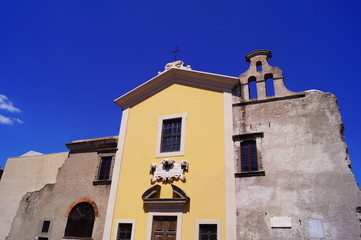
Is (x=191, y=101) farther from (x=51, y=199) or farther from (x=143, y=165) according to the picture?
(x=51, y=199)

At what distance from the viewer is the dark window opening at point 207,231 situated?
31.5 ft

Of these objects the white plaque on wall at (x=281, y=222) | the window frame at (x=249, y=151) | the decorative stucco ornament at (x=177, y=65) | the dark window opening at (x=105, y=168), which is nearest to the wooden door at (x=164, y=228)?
the window frame at (x=249, y=151)

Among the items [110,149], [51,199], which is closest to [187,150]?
[110,149]

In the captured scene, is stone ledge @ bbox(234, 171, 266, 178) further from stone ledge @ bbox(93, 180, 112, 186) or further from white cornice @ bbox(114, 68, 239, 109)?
stone ledge @ bbox(93, 180, 112, 186)

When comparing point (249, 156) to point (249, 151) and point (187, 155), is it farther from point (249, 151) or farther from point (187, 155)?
point (187, 155)

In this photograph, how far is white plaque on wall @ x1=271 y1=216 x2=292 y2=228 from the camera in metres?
8.63

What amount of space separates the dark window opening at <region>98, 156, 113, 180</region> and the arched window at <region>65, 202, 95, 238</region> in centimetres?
139

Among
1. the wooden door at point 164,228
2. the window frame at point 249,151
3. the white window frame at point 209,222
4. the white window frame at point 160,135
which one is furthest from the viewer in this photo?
the white window frame at point 160,135

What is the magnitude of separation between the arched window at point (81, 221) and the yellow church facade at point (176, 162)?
1030 mm

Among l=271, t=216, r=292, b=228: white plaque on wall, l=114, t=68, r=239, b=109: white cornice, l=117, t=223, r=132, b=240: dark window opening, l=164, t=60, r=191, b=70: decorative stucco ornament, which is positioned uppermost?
l=164, t=60, r=191, b=70: decorative stucco ornament

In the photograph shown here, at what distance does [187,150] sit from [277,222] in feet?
14.5

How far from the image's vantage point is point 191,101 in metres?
12.5

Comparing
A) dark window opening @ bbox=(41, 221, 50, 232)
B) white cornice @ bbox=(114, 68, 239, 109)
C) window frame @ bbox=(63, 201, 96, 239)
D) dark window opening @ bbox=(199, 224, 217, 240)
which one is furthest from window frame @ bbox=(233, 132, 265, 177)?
dark window opening @ bbox=(41, 221, 50, 232)

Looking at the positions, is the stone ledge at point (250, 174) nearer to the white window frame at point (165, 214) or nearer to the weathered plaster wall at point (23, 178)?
the white window frame at point (165, 214)
